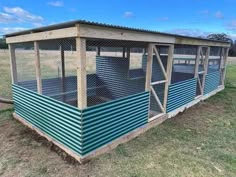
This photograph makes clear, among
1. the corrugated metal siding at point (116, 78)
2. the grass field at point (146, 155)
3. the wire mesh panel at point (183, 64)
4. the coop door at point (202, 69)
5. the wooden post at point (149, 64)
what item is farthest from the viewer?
the wire mesh panel at point (183, 64)

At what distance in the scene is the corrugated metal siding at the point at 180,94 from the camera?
4.93 meters

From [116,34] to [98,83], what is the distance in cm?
402

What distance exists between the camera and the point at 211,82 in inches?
288

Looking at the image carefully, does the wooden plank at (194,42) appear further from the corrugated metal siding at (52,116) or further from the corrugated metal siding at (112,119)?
the corrugated metal siding at (52,116)

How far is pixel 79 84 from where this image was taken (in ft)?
8.56

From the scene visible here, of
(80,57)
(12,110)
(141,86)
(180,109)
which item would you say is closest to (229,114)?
(180,109)

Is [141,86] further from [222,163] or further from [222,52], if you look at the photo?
[222,52]

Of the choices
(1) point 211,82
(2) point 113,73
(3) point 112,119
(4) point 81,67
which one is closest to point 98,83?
(2) point 113,73

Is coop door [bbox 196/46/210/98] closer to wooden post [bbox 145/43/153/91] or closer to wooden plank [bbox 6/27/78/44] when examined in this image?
wooden post [bbox 145/43/153/91]

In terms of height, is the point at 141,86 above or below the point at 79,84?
below

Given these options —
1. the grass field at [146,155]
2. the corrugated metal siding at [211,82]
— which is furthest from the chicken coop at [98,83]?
the grass field at [146,155]

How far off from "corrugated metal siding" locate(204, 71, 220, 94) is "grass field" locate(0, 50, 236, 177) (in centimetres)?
259

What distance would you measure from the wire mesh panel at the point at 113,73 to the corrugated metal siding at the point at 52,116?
2.05 m

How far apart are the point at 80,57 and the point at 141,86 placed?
11.9ft
